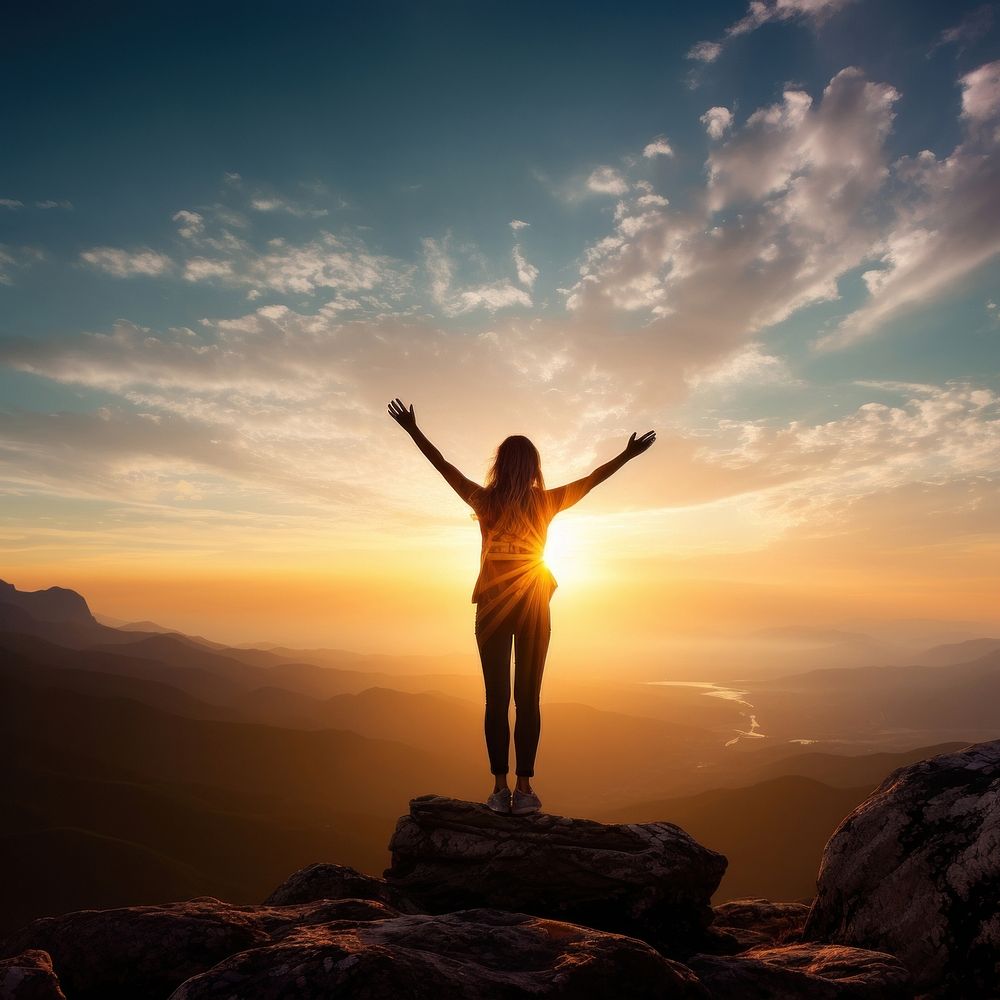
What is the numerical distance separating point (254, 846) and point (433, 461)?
11725 cm

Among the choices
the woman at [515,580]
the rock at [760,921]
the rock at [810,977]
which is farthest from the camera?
the rock at [760,921]

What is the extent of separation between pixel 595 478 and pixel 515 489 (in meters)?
1.26

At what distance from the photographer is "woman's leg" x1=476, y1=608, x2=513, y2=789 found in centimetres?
823

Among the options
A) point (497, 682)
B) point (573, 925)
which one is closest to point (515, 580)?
point (497, 682)

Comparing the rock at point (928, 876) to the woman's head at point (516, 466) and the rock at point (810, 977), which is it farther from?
the woman's head at point (516, 466)

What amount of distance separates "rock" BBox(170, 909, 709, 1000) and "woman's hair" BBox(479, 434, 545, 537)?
4.61 m

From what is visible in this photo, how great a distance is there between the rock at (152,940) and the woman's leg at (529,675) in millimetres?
2564

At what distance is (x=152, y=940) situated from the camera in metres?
6.51

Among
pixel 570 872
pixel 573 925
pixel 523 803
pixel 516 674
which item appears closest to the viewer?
pixel 573 925

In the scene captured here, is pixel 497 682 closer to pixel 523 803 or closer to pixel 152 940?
pixel 523 803

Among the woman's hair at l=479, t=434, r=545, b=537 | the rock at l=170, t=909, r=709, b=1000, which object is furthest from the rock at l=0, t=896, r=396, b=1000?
the woman's hair at l=479, t=434, r=545, b=537

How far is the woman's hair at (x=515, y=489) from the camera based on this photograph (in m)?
8.38

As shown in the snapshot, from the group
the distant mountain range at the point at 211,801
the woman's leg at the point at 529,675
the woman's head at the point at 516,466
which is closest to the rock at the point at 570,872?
the woman's leg at the point at 529,675

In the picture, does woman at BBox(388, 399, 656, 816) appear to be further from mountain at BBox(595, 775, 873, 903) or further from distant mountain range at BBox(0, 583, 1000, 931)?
mountain at BBox(595, 775, 873, 903)
